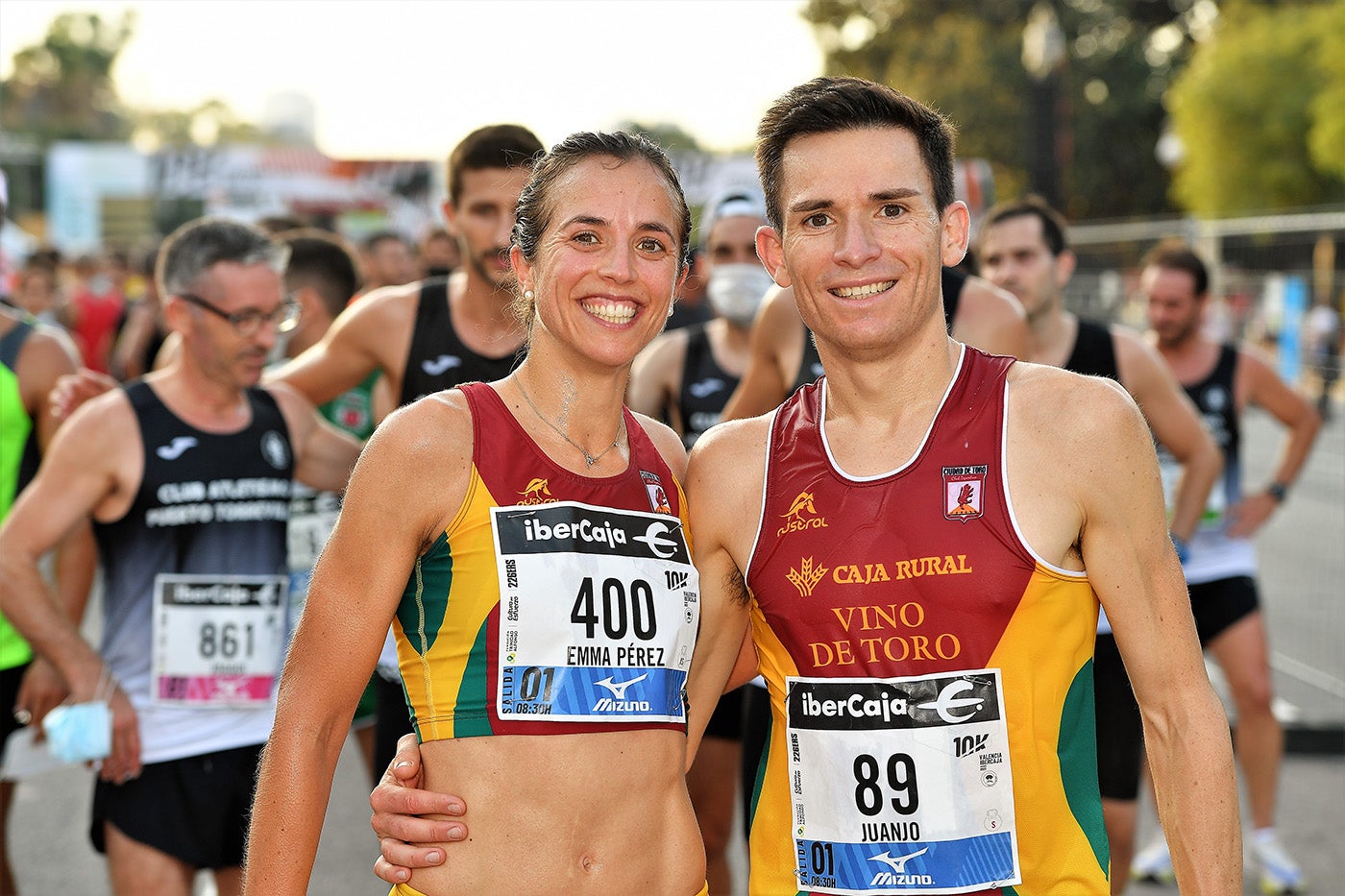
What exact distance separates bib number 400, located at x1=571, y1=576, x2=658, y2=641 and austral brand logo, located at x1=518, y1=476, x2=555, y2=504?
165 mm

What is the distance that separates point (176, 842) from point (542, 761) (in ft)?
6.38

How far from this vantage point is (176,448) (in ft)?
14.0

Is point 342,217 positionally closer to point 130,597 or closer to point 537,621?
point 130,597

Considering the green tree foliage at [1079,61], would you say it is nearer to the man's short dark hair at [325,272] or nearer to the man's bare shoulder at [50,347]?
the man's short dark hair at [325,272]

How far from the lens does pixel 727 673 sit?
309 centimetres

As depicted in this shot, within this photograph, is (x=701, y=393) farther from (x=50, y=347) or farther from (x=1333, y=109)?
(x=1333, y=109)

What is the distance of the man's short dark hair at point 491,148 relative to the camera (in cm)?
469

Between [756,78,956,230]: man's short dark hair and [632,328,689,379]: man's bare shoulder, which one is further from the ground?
[756,78,956,230]: man's short dark hair

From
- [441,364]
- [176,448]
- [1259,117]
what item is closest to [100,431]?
[176,448]

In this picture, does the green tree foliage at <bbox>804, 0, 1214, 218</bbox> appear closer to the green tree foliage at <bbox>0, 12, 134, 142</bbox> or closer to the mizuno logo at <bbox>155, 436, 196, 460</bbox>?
the mizuno logo at <bbox>155, 436, 196, 460</bbox>

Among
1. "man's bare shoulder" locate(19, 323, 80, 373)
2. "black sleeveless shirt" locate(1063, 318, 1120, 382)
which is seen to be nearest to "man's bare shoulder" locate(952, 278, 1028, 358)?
"black sleeveless shirt" locate(1063, 318, 1120, 382)

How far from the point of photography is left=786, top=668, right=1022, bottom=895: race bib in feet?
8.61

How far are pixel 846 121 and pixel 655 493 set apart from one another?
80 cm

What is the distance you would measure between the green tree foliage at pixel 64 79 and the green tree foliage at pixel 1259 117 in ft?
229
